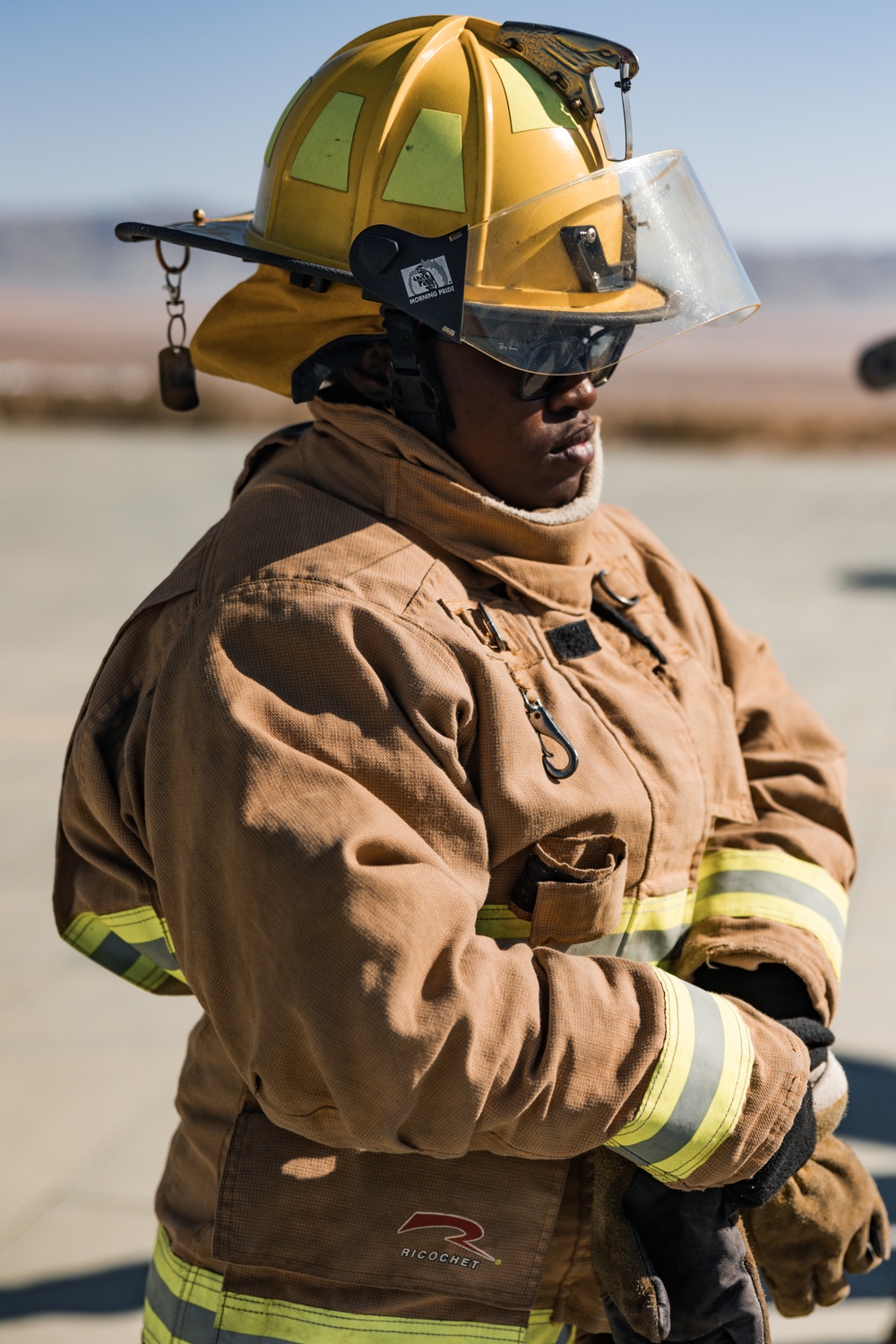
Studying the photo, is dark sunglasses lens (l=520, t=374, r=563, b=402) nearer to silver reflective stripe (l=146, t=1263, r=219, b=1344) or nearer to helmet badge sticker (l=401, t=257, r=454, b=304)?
helmet badge sticker (l=401, t=257, r=454, b=304)

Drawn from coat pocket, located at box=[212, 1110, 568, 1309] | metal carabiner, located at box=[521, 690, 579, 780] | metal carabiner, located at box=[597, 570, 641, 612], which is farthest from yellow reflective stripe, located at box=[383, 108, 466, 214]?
coat pocket, located at box=[212, 1110, 568, 1309]

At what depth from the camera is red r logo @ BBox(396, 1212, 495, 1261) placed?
5.09 ft

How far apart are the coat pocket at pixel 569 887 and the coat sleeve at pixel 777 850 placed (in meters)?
0.25

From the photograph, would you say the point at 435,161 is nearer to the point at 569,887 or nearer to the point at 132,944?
the point at 569,887

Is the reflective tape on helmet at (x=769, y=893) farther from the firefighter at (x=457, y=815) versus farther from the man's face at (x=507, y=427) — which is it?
the man's face at (x=507, y=427)

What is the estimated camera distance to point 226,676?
53.8 inches

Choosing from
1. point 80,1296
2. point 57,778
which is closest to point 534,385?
point 80,1296

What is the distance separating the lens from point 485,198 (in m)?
1.63

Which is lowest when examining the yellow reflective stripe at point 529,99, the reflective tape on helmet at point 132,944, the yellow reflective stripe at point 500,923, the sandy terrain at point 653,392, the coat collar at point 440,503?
the sandy terrain at point 653,392

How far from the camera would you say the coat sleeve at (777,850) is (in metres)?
1.73

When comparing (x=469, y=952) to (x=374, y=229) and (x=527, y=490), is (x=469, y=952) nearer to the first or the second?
(x=527, y=490)

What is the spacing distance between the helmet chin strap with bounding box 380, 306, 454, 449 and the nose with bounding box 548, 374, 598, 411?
0.14 meters

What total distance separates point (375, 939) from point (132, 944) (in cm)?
68

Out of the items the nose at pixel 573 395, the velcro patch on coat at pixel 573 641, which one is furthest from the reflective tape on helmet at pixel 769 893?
the nose at pixel 573 395
